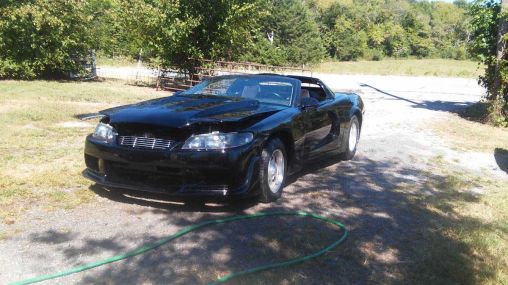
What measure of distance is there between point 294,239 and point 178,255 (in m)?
1.01

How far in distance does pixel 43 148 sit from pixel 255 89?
3464 millimetres

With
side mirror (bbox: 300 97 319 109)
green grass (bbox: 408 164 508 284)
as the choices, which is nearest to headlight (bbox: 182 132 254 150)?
side mirror (bbox: 300 97 319 109)

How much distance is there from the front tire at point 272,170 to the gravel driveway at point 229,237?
0.14m

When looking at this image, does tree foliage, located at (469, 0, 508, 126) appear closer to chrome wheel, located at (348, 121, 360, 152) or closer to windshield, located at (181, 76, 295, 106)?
chrome wheel, located at (348, 121, 360, 152)

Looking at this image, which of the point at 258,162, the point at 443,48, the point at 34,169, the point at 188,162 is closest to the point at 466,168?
the point at 258,162

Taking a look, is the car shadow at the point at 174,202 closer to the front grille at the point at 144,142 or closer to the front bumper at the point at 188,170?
the front bumper at the point at 188,170

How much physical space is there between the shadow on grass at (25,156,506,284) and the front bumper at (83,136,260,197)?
30cm

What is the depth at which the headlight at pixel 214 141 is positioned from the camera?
14.3ft

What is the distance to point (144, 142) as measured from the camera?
4.50 m

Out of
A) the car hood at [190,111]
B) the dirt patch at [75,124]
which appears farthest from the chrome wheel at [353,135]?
the dirt patch at [75,124]

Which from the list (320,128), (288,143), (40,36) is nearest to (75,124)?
(320,128)

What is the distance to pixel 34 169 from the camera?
5961 millimetres

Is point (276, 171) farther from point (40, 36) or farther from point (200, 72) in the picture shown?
point (40, 36)

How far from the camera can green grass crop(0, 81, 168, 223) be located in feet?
16.2
